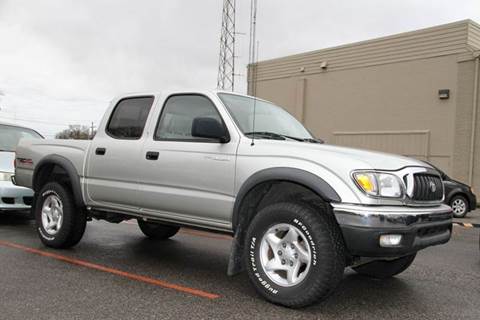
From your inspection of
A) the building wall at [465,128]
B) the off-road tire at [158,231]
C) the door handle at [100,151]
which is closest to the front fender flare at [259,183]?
the door handle at [100,151]

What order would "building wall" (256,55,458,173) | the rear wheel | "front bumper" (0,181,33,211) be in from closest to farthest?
"front bumper" (0,181,33,211), the rear wheel, "building wall" (256,55,458,173)

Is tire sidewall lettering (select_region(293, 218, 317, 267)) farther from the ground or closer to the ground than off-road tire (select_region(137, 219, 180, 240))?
farther from the ground

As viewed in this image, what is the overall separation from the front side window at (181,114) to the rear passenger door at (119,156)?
0.27 m

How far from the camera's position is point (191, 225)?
17.2ft

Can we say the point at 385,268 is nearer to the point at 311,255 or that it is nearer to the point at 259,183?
the point at 311,255

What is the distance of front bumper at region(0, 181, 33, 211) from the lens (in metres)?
8.32

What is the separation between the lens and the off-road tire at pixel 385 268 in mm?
5407

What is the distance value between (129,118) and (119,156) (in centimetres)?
54

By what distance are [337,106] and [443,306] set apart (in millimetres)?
17914

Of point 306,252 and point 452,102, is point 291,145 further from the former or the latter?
point 452,102

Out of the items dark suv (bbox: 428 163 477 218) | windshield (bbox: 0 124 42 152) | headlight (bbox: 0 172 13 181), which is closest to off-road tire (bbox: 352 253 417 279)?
headlight (bbox: 0 172 13 181)

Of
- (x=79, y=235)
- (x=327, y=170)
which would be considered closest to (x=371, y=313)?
(x=327, y=170)

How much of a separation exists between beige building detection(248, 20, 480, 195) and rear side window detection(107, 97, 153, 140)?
13.6 meters

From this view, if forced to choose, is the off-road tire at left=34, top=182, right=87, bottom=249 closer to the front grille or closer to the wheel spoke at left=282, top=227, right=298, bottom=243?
the wheel spoke at left=282, top=227, right=298, bottom=243
